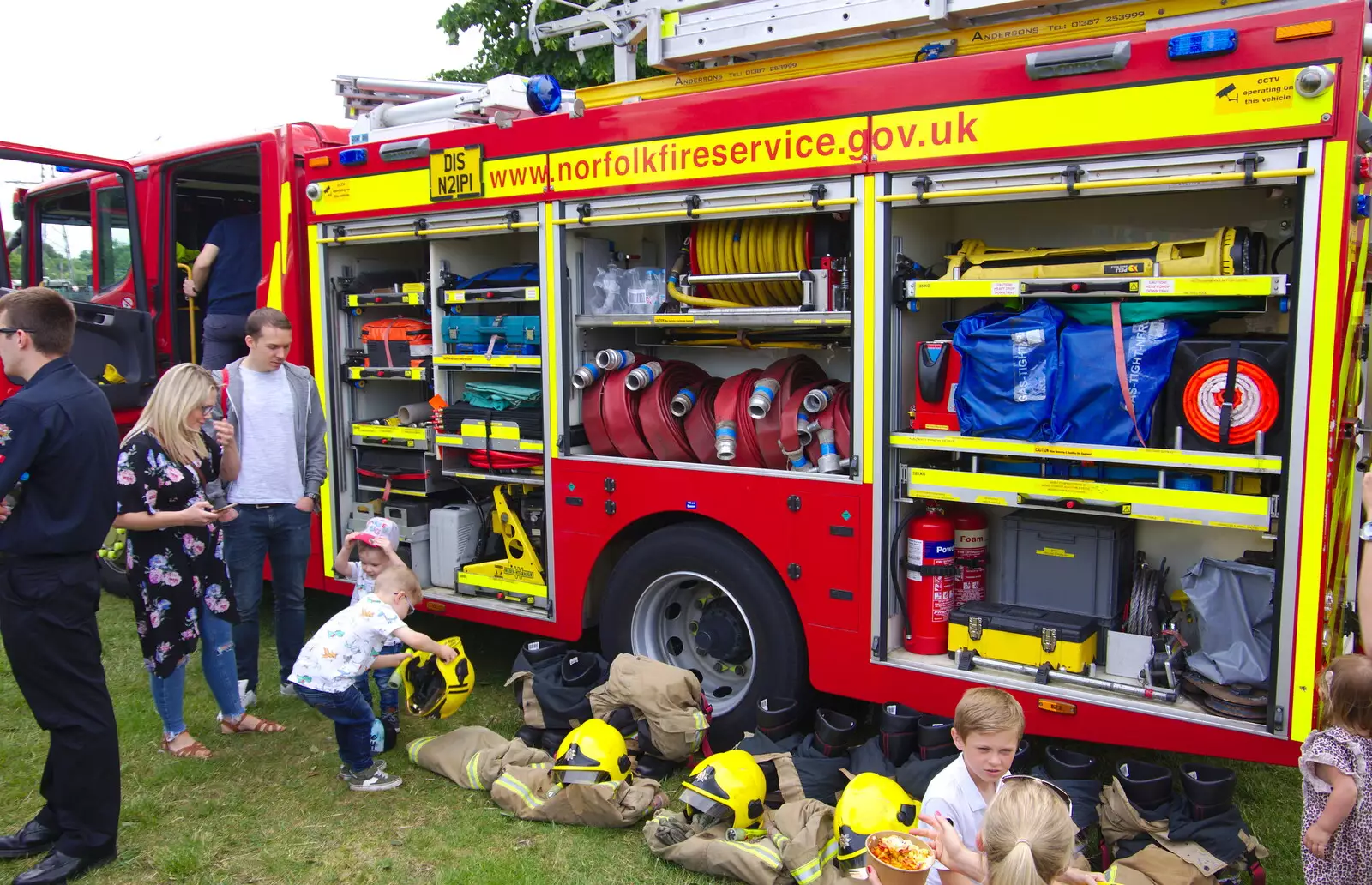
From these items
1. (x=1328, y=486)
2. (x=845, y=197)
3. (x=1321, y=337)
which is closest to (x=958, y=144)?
(x=845, y=197)

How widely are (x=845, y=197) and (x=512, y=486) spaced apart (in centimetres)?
238

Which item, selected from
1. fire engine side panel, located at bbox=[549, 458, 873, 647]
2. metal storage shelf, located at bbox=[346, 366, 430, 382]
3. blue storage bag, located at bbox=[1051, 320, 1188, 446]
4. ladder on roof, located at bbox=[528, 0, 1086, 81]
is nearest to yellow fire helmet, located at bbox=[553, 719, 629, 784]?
fire engine side panel, located at bbox=[549, 458, 873, 647]

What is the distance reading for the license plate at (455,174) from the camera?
5.27m

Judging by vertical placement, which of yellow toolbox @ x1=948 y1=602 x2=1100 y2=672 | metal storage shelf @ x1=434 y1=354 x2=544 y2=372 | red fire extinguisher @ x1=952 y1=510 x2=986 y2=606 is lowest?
yellow toolbox @ x1=948 y1=602 x2=1100 y2=672

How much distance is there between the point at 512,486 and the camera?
5.65 meters

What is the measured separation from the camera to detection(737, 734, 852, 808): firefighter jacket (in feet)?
13.1

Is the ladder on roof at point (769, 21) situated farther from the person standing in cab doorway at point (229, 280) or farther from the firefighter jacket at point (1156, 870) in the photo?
the firefighter jacket at point (1156, 870)

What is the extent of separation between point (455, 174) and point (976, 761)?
144 inches

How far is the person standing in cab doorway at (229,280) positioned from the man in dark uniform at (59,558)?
2841mm

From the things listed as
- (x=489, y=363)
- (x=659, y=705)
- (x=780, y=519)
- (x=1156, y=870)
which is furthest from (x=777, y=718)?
(x=489, y=363)

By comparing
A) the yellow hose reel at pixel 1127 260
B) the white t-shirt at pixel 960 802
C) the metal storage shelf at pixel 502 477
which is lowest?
the white t-shirt at pixel 960 802

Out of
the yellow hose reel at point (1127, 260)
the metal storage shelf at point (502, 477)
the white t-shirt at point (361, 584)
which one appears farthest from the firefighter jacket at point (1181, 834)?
the metal storage shelf at point (502, 477)

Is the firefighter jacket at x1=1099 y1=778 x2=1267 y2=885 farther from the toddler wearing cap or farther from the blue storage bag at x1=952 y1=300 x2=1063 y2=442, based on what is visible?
the toddler wearing cap

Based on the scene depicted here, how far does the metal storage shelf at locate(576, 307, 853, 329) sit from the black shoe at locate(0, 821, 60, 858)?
9.35 feet
